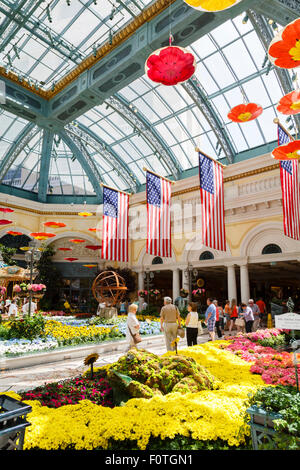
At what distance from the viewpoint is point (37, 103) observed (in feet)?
58.7

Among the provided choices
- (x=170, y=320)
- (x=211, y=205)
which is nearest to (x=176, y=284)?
(x=211, y=205)

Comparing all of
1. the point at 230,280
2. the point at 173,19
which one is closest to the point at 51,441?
the point at 173,19

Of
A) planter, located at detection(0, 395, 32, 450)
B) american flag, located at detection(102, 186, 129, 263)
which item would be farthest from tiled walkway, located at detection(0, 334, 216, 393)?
american flag, located at detection(102, 186, 129, 263)

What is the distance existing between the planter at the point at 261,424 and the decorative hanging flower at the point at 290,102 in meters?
8.52

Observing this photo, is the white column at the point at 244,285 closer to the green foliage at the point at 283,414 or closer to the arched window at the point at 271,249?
the arched window at the point at 271,249

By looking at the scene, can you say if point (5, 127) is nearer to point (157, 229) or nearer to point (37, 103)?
point (37, 103)

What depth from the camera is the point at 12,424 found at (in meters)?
2.47

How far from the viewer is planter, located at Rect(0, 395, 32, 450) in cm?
236

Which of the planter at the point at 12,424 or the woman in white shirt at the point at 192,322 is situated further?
the woman in white shirt at the point at 192,322

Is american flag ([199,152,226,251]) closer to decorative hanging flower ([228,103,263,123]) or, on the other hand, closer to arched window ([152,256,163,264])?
decorative hanging flower ([228,103,263,123])

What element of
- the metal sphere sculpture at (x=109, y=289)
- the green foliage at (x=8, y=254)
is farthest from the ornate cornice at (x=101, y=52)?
the green foliage at (x=8, y=254)

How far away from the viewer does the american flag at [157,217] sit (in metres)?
13.4

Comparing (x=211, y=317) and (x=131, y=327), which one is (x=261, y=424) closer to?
(x=131, y=327)

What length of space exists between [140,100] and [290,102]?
12504mm
